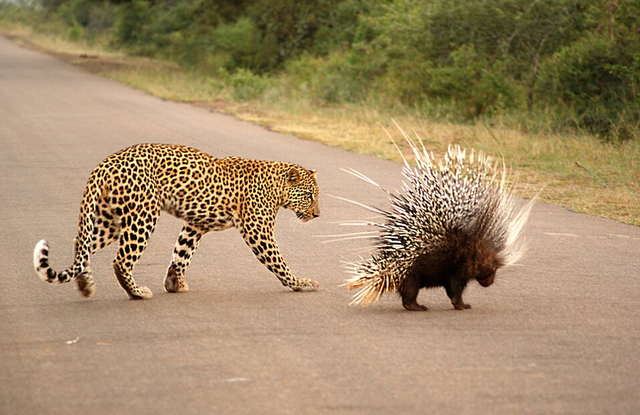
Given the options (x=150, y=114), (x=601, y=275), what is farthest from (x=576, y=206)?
(x=150, y=114)

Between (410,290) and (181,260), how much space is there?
169 centimetres

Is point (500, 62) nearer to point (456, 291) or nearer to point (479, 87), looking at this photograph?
point (479, 87)

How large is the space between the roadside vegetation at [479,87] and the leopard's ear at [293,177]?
4.77 m

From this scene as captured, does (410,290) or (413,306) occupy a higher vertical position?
(410,290)

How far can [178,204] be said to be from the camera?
6887 millimetres

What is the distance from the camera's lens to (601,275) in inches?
302

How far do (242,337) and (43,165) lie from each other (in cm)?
873

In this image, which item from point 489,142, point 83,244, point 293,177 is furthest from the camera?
point 489,142

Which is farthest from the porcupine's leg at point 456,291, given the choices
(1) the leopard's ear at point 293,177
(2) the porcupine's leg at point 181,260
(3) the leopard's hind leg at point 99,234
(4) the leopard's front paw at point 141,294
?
(3) the leopard's hind leg at point 99,234

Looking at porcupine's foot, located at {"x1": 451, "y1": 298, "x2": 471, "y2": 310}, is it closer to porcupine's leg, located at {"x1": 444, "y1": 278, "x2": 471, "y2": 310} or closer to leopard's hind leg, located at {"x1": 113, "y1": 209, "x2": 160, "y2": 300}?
porcupine's leg, located at {"x1": 444, "y1": 278, "x2": 471, "y2": 310}

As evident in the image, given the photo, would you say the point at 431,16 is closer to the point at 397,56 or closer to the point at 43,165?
the point at 397,56

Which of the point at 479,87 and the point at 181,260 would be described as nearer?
the point at 181,260

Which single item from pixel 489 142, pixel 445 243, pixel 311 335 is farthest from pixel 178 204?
pixel 489 142

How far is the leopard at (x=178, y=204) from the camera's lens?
21.9 ft
